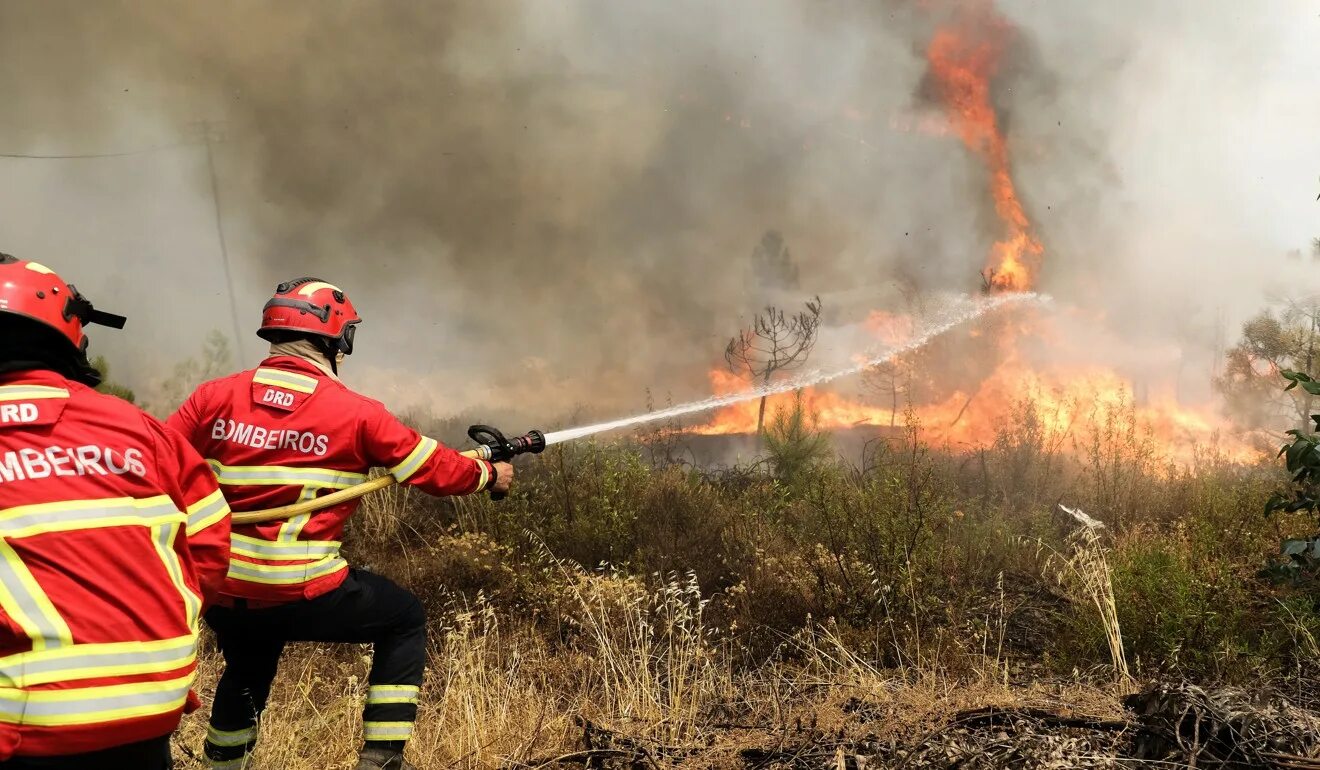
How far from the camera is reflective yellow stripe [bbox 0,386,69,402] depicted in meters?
1.72

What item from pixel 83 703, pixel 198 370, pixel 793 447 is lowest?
pixel 83 703

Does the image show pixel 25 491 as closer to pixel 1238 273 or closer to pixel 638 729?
pixel 638 729

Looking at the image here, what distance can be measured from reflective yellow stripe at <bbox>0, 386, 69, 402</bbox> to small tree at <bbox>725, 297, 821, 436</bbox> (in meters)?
9.27

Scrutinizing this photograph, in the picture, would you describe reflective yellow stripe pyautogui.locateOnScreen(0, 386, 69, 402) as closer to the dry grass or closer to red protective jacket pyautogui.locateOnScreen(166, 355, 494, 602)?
red protective jacket pyautogui.locateOnScreen(166, 355, 494, 602)

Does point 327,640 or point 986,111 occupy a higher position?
point 986,111

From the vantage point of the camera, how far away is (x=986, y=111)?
11328 millimetres

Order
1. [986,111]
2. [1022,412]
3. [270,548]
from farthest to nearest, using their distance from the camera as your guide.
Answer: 1. [986,111]
2. [1022,412]
3. [270,548]

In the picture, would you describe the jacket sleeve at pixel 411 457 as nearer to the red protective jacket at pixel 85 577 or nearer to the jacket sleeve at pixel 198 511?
the jacket sleeve at pixel 198 511

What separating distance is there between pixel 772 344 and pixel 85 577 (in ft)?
31.4

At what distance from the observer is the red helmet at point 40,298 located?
184cm

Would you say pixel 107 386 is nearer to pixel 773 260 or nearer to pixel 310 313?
pixel 310 313

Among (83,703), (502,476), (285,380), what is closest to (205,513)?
(83,703)

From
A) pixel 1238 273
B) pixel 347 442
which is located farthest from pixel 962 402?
pixel 347 442

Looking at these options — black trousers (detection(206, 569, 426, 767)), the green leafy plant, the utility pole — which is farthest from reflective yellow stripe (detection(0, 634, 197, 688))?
the utility pole
